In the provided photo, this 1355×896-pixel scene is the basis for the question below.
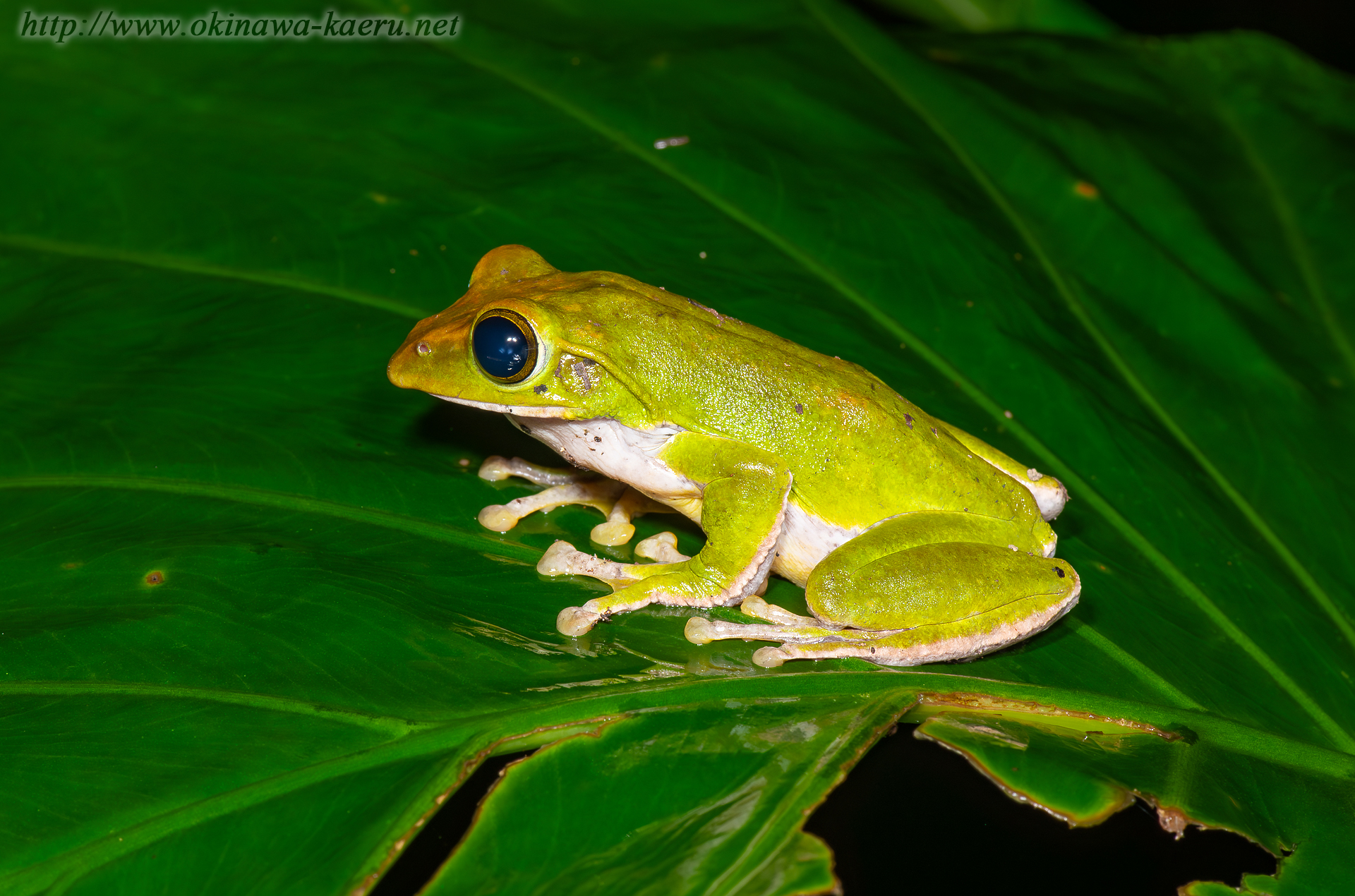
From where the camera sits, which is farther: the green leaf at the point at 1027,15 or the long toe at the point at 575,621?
the green leaf at the point at 1027,15

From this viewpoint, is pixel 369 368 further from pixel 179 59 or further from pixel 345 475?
pixel 179 59

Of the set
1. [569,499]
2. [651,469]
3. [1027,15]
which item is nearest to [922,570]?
[651,469]

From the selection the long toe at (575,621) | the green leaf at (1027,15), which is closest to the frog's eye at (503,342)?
the long toe at (575,621)

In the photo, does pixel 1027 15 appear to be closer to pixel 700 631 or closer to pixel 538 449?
pixel 538 449

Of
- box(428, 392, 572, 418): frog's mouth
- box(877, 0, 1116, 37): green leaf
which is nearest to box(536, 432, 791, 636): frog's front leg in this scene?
box(428, 392, 572, 418): frog's mouth

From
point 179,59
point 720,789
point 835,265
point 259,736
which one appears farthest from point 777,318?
point 179,59

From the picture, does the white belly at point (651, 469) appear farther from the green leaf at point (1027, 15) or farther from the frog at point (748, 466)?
the green leaf at point (1027, 15)
